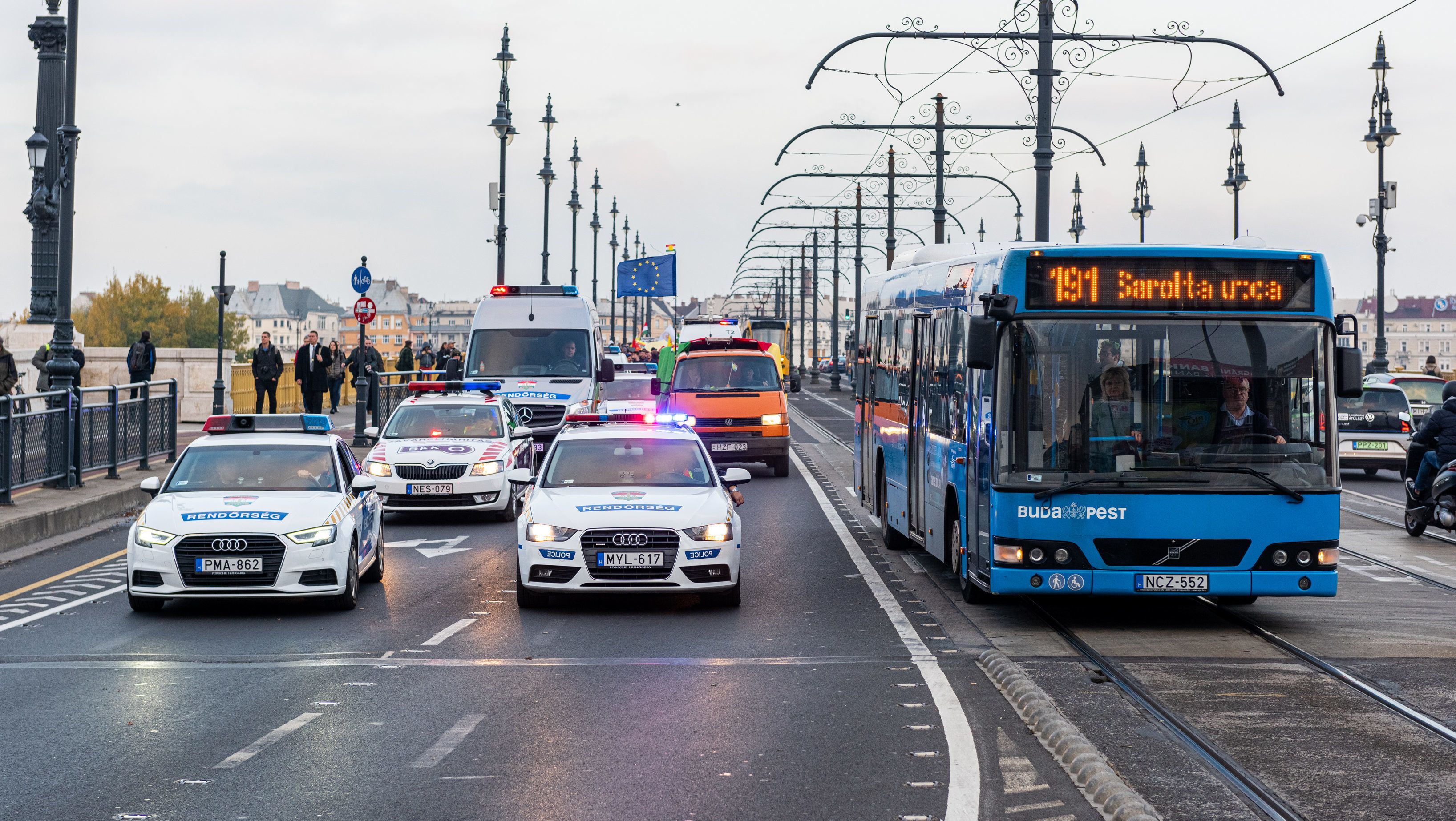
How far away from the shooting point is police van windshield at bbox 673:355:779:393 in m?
27.4

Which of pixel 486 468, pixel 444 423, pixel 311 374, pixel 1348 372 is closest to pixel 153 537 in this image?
pixel 486 468

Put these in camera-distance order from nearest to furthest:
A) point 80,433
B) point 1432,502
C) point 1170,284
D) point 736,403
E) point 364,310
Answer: point 1170,284 < point 1432,502 < point 80,433 < point 736,403 < point 364,310

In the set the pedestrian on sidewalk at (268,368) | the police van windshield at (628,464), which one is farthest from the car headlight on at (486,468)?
the pedestrian on sidewalk at (268,368)

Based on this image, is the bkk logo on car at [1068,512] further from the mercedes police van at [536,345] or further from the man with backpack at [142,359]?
the man with backpack at [142,359]

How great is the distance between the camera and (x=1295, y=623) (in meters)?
12.0

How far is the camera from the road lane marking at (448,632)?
434 inches

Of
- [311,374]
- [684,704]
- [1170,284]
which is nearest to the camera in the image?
[684,704]

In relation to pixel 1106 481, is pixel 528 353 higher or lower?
higher

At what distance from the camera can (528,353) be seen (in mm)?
28719

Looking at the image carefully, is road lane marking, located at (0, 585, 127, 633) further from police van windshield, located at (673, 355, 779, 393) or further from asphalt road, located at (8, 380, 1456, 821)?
police van windshield, located at (673, 355, 779, 393)

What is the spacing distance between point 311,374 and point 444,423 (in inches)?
538

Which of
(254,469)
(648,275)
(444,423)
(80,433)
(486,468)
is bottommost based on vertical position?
(486,468)

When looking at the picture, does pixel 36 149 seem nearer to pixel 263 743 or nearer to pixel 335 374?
pixel 335 374

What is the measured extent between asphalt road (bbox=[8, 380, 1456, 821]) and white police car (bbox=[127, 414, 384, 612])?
297 mm
